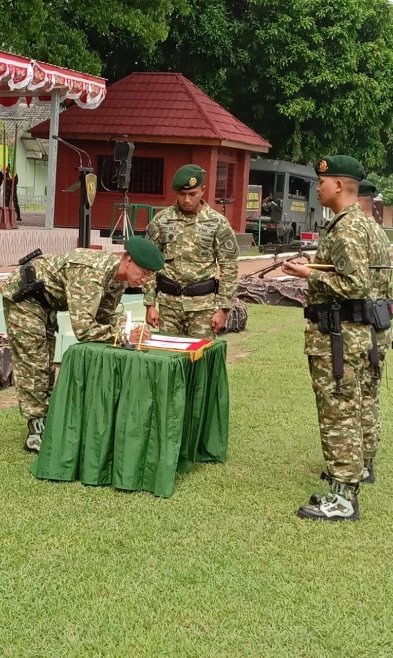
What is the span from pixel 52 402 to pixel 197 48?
70.3ft

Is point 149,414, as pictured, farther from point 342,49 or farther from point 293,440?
point 342,49

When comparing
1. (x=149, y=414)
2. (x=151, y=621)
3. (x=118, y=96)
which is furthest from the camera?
(x=118, y=96)

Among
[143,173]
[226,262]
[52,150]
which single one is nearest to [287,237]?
[143,173]

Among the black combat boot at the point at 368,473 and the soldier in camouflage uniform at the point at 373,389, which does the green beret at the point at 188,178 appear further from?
the black combat boot at the point at 368,473

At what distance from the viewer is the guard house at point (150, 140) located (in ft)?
69.1

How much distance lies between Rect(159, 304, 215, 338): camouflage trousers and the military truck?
19615 mm

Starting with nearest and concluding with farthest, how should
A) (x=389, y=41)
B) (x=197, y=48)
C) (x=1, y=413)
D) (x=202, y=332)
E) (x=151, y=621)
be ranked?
1. (x=151, y=621)
2. (x=202, y=332)
3. (x=1, y=413)
4. (x=197, y=48)
5. (x=389, y=41)

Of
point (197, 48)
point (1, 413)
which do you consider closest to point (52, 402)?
point (1, 413)

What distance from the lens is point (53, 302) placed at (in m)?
5.19

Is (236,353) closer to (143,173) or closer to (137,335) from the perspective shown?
(137,335)

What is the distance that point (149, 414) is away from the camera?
4691mm

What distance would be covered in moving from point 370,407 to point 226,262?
1.38 m

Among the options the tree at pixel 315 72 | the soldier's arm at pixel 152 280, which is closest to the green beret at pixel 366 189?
the soldier's arm at pixel 152 280

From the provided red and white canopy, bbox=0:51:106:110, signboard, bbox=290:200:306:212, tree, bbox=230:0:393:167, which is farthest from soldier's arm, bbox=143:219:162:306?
signboard, bbox=290:200:306:212
